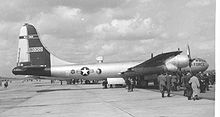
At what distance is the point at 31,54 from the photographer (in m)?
30.5

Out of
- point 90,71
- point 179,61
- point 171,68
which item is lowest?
point 90,71

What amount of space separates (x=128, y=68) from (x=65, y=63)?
25.4 feet

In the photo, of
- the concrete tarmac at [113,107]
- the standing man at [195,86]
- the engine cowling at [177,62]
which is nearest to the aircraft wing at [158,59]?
the engine cowling at [177,62]

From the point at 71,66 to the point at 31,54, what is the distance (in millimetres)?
4729

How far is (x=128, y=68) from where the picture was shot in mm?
31828

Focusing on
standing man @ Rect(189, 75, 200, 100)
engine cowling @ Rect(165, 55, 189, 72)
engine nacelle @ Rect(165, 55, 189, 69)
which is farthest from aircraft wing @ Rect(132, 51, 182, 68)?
standing man @ Rect(189, 75, 200, 100)

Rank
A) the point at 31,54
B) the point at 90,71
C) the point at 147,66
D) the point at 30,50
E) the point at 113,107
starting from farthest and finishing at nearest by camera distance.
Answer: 1. the point at 90,71
2. the point at 30,50
3. the point at 31,54
4. the point at 147,66
5. the point at 113,107

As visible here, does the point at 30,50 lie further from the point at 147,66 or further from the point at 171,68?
the point at 171,68

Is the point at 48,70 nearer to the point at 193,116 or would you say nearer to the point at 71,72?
the point at 71,72

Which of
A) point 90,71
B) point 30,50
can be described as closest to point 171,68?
point 90,71

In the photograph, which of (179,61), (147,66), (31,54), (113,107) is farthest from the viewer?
(31,54)

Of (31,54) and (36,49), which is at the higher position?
(36,49)

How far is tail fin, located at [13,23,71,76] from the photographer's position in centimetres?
2999
